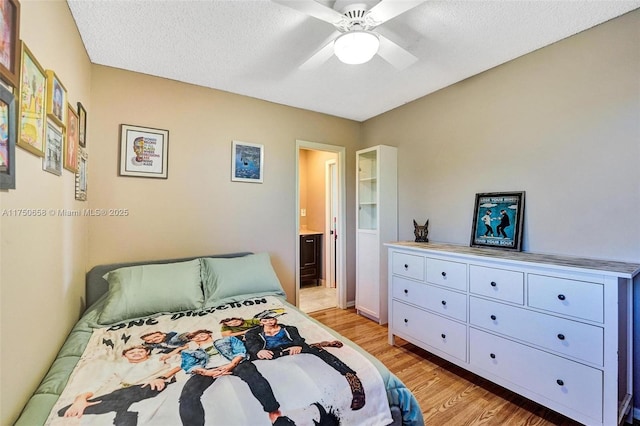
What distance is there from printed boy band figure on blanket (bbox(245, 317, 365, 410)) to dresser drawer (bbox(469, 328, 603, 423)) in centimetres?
130

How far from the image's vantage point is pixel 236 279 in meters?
2.27

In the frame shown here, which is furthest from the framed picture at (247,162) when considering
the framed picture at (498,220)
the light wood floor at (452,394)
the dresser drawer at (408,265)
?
the framed picture at (498,220)

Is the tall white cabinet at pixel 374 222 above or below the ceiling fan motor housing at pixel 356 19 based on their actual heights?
below

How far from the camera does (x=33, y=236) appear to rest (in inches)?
45.5

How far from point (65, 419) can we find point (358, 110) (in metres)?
3.45

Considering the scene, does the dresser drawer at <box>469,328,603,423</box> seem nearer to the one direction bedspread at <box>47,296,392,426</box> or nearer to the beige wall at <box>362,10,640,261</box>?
the beige wall at <box>362,10,640,261</box>

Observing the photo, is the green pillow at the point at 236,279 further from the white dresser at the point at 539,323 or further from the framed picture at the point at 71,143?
the white dresser at the point at 539,323

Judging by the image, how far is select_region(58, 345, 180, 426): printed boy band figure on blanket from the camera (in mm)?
969

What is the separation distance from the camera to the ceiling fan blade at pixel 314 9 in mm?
1318

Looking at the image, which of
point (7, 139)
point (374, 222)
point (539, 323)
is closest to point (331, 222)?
point (374, 222)

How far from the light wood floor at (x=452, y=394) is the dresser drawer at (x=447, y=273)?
0.71 metres

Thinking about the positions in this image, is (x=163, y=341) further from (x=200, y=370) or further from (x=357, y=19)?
(x=357, y=19)

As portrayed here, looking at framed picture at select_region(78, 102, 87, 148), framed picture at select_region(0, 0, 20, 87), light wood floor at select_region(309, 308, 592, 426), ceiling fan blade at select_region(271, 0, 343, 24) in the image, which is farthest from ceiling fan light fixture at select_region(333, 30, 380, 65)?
light wood floor at select_region(309, 308, 592, 426)

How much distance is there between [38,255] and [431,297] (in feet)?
8.38
